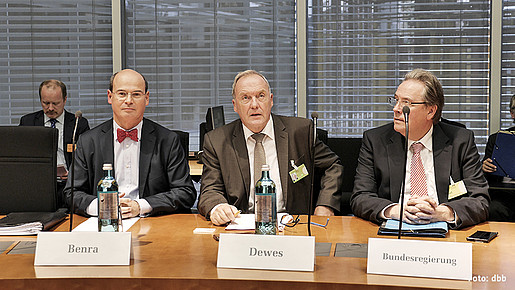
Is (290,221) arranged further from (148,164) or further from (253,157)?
(148,164)

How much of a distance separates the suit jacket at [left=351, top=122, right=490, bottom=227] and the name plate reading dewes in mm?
1065

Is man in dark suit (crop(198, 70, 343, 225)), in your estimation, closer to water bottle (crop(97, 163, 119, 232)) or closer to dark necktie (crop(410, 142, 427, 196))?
dark necktie (crop(410, 142, 427, 196))

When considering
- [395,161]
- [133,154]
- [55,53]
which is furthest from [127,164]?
[55,53]

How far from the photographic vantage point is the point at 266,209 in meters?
2.21

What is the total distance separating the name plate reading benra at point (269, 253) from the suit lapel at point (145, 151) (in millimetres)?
1121

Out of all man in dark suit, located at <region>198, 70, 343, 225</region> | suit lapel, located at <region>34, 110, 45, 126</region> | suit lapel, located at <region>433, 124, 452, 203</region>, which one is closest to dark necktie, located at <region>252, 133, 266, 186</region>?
man in dark suit, located at <region>198, 70, 343, 225</region>

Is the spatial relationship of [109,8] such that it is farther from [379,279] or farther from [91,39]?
[379,279]

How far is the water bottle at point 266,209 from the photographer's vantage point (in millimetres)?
2207

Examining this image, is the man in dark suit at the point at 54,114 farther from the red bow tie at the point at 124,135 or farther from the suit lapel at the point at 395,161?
the suit lapel at the point at 395,161

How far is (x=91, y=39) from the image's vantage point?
5953 millimetres

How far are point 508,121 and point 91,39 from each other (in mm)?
4034

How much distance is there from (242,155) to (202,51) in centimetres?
319

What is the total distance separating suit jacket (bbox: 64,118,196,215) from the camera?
2.90 metres

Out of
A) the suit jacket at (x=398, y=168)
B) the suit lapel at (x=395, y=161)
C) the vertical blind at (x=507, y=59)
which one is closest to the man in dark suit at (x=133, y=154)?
the suit jacket at (x=398, y=168)
